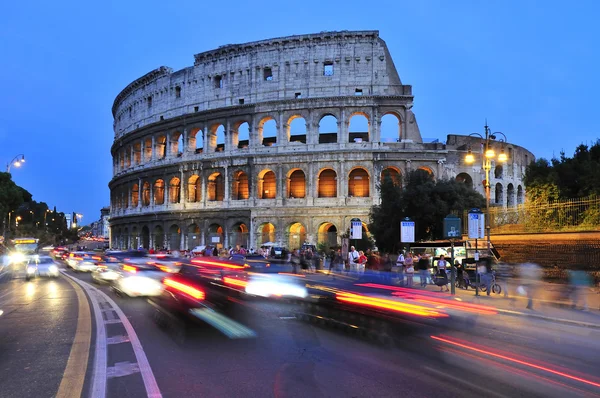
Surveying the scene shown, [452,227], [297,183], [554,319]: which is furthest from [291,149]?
[554,319]

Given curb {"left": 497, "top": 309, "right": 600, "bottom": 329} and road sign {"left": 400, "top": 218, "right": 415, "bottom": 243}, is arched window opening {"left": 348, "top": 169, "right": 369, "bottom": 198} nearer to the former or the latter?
road sign {"left": 400, "top": 218, "right": 415, "bottom": 243}

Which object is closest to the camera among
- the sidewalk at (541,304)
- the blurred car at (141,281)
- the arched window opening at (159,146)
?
the sidewalk at (541,304)

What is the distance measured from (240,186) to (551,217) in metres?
32.1

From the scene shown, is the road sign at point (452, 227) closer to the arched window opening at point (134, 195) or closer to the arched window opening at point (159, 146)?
the arched window opening at point (159, 146)

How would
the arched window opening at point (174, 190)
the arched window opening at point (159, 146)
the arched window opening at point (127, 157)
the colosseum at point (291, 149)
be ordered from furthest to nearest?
the arched window opening at point (127, 157), the arched window opening at point (159, 146), the arched window opening at point (174, 190), the colosseum at point (291, 149)

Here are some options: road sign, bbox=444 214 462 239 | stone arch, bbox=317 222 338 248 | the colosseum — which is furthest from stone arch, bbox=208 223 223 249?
road sign, bbox=444 214 462 239

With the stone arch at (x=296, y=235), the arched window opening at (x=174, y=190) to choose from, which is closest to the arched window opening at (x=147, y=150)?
the arched window opening at (x=174, y=190)

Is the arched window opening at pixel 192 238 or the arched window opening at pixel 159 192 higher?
the arched window opening at pixel 159 192

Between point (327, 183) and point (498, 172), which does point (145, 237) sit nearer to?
point (327, 183)

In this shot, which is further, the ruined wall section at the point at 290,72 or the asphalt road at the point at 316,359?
the ruined wall section at the point at 290,72

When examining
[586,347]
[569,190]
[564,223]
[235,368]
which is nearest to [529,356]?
[586,347]

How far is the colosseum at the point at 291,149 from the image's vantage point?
44.0 m

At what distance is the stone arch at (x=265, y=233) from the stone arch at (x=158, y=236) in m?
12.5

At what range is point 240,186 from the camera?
161 feet
